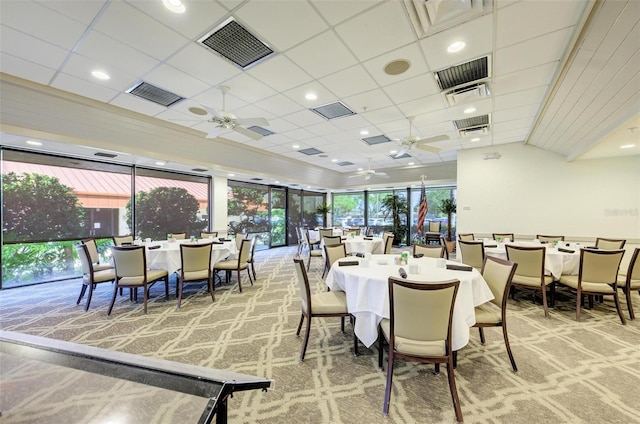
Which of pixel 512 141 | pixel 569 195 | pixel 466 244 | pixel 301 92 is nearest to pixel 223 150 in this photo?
pixel 301 92

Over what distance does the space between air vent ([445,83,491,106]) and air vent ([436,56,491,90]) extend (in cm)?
17

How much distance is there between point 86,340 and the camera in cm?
293

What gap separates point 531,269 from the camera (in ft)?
12.2

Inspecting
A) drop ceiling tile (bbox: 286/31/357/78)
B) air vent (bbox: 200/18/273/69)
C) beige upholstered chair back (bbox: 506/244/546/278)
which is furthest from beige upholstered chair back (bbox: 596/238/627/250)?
air vent (bbox: 200/18/273/69)

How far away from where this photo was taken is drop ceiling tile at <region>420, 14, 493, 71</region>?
8.50 feet

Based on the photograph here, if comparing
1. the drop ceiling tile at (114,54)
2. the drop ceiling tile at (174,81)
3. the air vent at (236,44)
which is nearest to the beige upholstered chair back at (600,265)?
the air vent at (236,44)

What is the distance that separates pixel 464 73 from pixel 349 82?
158cm

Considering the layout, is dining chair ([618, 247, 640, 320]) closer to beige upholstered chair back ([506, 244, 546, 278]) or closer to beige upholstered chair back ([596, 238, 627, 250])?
beige upholstered chair back ([506, 244, 546, 278])

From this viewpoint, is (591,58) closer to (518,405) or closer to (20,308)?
(518,405)

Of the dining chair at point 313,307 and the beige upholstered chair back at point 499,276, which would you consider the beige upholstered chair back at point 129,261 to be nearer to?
the dining chair at point 313,307

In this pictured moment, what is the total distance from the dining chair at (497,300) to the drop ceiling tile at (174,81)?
442 centimetres

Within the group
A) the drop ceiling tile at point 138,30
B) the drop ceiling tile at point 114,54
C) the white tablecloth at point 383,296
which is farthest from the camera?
the drop ceiling tile at point 114,54

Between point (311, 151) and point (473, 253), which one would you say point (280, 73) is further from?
point (473, 253)

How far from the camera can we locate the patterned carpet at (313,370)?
69.7 inches
